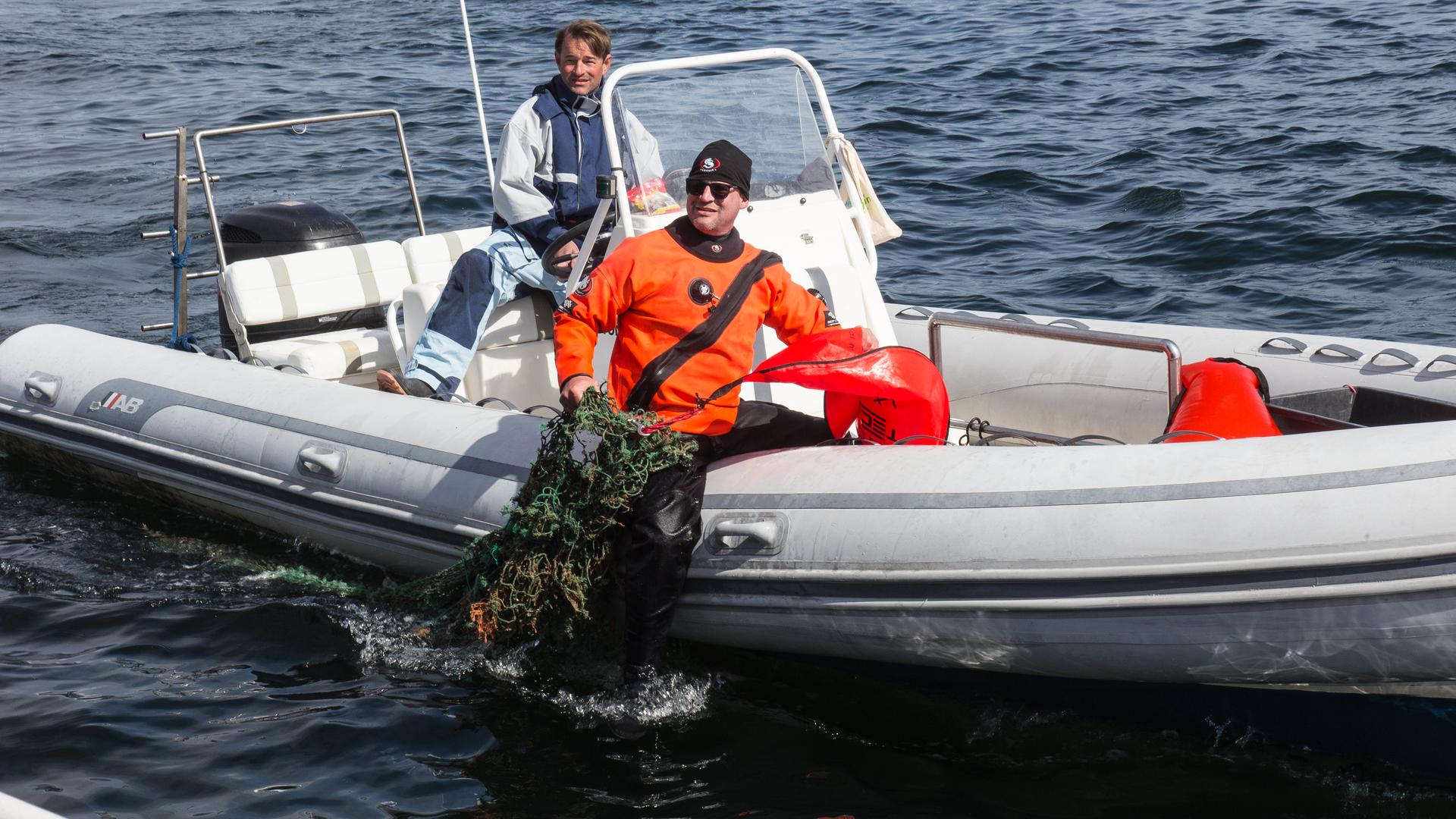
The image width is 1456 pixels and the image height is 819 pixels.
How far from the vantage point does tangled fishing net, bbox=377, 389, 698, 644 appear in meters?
3.42

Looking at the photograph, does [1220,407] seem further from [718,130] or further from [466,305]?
[466,305]

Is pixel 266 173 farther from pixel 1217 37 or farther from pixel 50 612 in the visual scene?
pixel 1217 37

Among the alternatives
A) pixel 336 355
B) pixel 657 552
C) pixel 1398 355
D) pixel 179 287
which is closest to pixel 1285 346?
pixel 1398 355

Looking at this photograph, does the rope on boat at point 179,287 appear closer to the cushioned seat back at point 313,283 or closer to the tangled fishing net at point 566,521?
the cushioned seat back at point 313,283

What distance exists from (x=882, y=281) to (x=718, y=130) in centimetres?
335

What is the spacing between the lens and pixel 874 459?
140 inches

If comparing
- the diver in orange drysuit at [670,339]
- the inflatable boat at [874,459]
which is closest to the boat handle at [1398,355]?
the inflatable boat at [874,459]

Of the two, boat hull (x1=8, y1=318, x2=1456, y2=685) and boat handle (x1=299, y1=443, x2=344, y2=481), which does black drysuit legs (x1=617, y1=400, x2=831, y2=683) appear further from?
boat handle (x1=299, y1=443, x2=344, y2=481)

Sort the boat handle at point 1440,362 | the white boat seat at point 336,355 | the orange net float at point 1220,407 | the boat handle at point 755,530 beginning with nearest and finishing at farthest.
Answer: the boat handle at point 755,530
the orange net float at point 1220,407
the boat handle at point 1440,362
the white boat seat at point 336,355

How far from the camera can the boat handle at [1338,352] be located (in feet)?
14.5

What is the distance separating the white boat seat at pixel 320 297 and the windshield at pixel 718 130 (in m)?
1.47

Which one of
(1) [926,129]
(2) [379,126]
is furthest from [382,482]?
(2) [379,126]

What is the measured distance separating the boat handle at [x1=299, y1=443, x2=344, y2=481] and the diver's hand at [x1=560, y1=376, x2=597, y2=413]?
3.71 feet

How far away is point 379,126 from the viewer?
1175 cm
